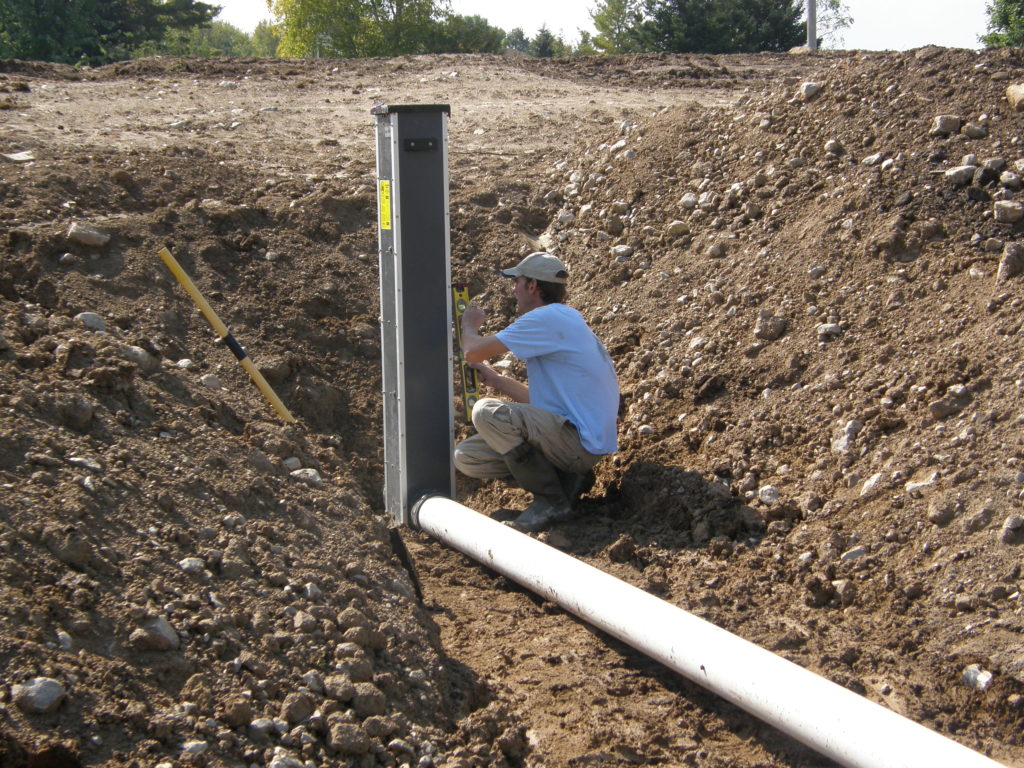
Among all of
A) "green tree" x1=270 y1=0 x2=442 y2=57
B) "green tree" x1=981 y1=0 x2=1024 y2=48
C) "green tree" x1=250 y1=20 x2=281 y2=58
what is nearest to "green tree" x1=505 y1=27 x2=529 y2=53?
"green tree" x1=250 y1=20 x2=281 y2=58

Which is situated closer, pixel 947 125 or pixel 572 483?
pixel 572 483

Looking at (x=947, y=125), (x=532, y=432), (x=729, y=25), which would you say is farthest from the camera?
(x=729, y=25)

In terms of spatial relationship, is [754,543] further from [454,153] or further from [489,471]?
[454,153]

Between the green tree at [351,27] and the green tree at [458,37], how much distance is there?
0.48 meters

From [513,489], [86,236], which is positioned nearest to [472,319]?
[513,489]

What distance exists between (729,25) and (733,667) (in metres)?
27.5

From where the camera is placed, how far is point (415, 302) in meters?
5.20

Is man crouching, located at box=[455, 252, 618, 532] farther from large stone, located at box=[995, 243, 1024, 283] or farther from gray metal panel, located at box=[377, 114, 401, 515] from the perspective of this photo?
large stone, located at box=[995, 243, 1024, 283]

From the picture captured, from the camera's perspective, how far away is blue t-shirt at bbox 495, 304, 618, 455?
5.01 metres

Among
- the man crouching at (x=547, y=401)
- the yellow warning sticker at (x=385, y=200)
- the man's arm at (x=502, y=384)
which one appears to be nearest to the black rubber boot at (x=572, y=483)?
the man crouching at (x=547, y=401)

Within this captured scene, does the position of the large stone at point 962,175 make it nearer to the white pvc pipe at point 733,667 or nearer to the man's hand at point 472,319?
the man's hand at point 472,319

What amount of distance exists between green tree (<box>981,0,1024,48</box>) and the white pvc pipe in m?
20.8

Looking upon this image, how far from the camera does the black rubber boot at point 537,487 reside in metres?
A: 5.09

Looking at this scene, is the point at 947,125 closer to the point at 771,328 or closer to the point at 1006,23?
the point at 771,328
